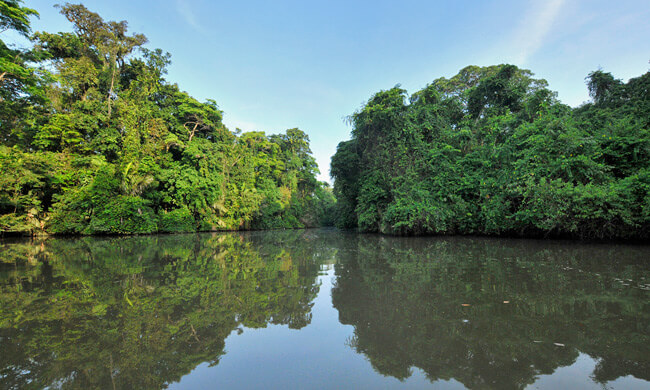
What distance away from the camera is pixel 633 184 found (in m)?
9.41

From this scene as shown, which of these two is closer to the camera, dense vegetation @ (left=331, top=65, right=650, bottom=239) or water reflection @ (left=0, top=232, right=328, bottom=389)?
water reflection @ (left=0, top=232, right=328, bottom=389)

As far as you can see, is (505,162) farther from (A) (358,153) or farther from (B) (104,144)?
(B) (104,144)

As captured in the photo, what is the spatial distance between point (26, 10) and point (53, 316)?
56.5ft

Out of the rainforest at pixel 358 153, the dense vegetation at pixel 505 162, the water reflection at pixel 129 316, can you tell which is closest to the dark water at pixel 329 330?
the water reflection at pixel 129 316

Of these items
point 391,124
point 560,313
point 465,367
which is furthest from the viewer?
point 391,124

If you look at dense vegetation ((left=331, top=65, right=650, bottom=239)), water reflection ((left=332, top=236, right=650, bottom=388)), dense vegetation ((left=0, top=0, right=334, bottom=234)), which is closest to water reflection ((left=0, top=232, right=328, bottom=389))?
water reflection ((left=332, top=236, right=650, bottom=388))

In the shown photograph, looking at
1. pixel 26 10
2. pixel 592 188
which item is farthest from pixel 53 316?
pixel 26 10

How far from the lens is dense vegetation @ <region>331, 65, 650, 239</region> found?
33.5 ft

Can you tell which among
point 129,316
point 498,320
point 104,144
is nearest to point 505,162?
point 498,320

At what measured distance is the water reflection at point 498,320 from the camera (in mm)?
2264

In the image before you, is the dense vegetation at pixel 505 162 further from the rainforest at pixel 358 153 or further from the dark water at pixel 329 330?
the dark water at pixel 329 330

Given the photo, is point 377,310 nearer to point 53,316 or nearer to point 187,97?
point 53,316

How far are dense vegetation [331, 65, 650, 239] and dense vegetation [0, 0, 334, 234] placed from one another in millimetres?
12376

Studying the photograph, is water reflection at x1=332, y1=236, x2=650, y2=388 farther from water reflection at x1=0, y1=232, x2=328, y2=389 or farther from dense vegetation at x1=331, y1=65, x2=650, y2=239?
dense vegetation at x1=331, y1=65, x2=650, y2=239
